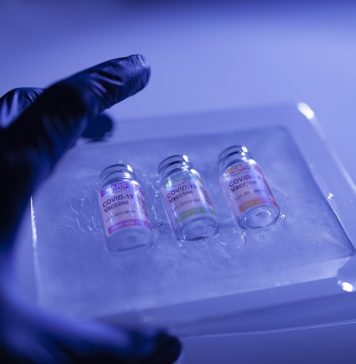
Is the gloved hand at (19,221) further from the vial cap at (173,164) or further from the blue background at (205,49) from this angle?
the blue background at (205,49)

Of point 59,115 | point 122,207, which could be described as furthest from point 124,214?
point 59,115

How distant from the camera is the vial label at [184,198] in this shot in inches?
42.3

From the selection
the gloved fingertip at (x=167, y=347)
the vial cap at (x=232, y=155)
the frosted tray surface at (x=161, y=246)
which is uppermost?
the vial cap at (x=232, y=155)

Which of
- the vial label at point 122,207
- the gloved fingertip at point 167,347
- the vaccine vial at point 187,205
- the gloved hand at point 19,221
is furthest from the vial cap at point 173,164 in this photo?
the gloved fingertip at point 167,347

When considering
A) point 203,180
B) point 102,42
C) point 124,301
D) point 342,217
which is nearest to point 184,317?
point 124,301

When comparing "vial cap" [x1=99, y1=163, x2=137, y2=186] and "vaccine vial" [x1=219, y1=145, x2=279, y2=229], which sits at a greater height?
"vial cap" [x1=99, y1=163, x2=137, y2=186]

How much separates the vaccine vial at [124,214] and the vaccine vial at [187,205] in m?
0.06

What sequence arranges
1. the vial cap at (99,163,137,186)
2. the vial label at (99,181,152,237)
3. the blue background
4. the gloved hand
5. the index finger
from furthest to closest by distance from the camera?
the blue background → the vial cap at (99,163,137,186) → the vial label at (99,181,152,237) → the index finger → the gloved hand

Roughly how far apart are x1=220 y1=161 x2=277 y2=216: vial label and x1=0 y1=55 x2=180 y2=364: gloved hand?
33 cm

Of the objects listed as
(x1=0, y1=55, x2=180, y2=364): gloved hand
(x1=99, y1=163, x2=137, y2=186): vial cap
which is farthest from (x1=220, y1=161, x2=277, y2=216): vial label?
(x1=0, y1=55, x2=180, y2=364): gloved hand

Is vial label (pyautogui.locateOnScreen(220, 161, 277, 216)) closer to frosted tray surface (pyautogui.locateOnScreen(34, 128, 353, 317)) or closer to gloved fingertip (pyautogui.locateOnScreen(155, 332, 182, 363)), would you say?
frosted tray surface (pyautogui.locateOnScreen(34, 128, 353, 317))

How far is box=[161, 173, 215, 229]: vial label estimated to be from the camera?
3.52 ft

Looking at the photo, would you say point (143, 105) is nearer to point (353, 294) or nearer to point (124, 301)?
point (124, 301)

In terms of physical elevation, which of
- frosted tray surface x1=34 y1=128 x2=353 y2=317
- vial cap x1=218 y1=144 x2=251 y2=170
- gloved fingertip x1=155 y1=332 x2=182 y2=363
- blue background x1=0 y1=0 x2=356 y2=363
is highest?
blue background x1=0 y1=0 x2=356 y2=363
